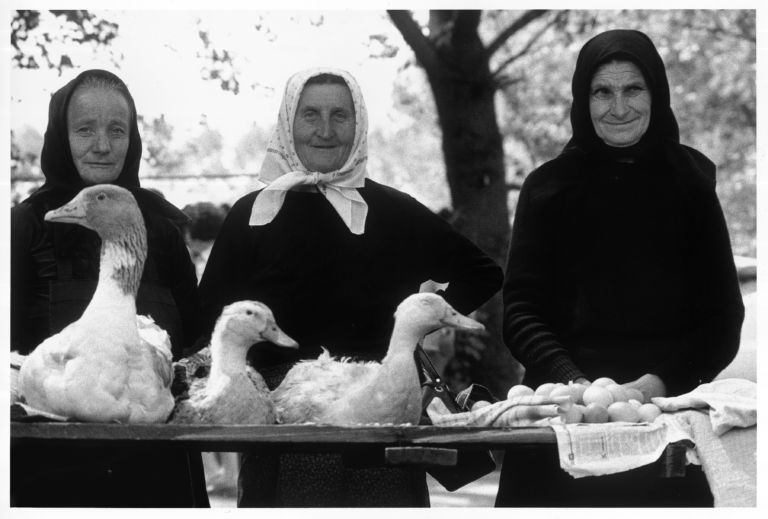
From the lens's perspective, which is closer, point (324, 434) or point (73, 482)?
point (324, 434)

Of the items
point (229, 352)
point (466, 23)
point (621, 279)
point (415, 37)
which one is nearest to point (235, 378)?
point (229, 352)

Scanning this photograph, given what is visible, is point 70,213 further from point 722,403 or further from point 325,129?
point 722,403

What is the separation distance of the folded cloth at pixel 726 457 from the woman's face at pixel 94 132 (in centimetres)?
206

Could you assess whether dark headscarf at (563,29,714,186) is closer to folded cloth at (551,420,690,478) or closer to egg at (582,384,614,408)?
egg at (582,384,614,408)

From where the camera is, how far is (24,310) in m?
4.09

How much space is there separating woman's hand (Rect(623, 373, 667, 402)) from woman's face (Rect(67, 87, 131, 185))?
1907mm

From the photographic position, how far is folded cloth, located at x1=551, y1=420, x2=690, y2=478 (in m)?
3.64

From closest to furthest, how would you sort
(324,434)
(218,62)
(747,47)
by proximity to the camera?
1. (324,434)
2. (218,62)
3. (747,47)

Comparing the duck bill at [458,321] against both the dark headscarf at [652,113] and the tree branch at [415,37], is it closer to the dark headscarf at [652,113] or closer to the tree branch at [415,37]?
the dark headscarf at [652,113]

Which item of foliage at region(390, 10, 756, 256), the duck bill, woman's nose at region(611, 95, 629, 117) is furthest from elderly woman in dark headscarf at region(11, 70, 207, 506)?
foliage at region(390, 10, 756, 256)

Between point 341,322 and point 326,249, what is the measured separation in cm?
25
